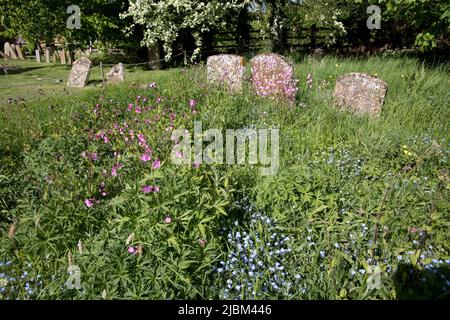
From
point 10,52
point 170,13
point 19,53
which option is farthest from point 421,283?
point 10,52

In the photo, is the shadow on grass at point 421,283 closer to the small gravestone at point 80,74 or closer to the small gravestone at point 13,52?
the small gravestone at point 80,74

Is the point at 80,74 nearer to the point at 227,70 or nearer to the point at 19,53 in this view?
the point at 227,70

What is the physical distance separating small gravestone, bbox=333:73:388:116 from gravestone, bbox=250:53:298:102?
0.97 meters

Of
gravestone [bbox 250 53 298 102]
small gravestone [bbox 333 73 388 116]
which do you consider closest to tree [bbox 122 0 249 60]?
gravestone [bbox 250 53 298 102]

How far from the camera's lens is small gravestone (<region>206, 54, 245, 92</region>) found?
6754mm

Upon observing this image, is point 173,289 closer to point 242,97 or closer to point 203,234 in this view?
point 203,234

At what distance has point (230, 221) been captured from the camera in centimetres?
289

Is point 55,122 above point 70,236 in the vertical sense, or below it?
above

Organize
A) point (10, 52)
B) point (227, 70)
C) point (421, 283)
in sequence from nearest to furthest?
1. point (421, 283)
2. point (227, 70)
3. point (10, 52)

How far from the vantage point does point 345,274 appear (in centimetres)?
234

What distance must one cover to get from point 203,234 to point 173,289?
1.38ft

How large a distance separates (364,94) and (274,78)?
169 centimetres
